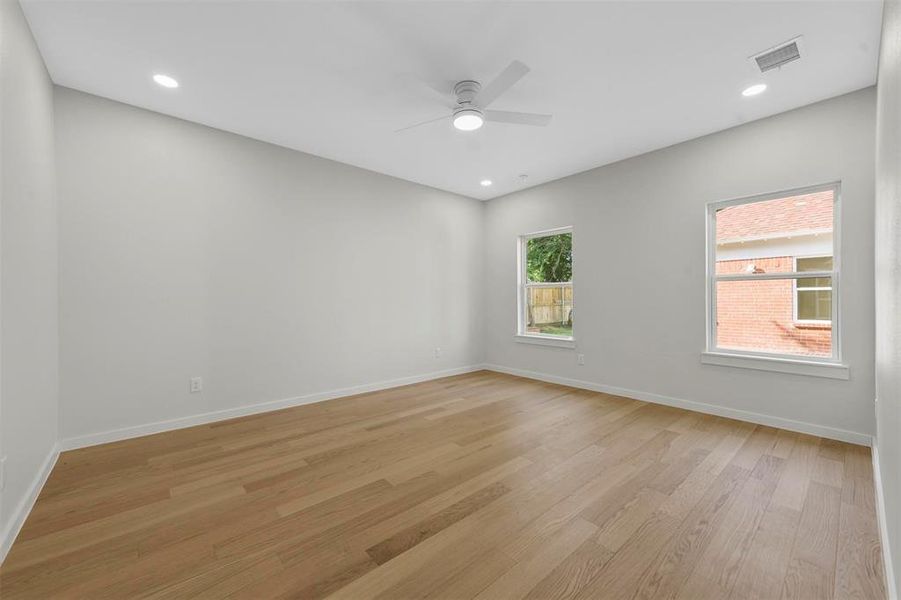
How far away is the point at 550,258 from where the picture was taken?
16.7ft

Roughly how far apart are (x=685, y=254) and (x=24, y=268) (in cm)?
503

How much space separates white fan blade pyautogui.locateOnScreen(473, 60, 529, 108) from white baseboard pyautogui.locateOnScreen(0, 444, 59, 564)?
11.2 feet

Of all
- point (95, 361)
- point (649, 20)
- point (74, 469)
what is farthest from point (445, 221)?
point (74, 469)

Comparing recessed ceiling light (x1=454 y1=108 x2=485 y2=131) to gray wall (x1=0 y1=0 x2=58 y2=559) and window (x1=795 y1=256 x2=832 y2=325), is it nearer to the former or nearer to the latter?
gray wall (x1=0 y1=0 x2=58 y2=559)

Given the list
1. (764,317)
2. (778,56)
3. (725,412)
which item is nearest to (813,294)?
(764,317)

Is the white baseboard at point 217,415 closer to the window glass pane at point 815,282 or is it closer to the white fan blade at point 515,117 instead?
the white fan blade at point 515,117

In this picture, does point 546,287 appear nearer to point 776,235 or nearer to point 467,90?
point 776,235

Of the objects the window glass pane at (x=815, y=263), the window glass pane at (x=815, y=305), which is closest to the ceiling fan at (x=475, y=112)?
the window glass pane at (x=815, y=263)

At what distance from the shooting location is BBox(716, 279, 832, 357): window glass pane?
9.98 feet

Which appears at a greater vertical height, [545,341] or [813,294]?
[813,294]

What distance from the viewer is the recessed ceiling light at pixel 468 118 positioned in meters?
2.64

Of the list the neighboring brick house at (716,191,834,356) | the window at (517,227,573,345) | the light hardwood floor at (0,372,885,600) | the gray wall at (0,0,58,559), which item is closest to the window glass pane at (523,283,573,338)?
the window at (517,227,573,345)

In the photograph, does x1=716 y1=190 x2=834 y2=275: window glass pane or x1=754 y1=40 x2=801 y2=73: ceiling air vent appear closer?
x1=754 y1=40 x2=801 y2=73: ceiling air vent

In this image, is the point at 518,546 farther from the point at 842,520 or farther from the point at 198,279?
the point at 198,279
